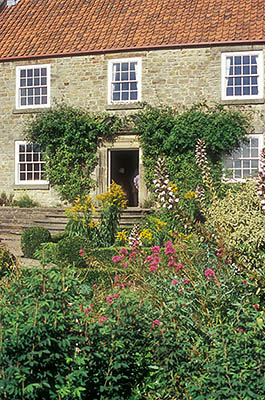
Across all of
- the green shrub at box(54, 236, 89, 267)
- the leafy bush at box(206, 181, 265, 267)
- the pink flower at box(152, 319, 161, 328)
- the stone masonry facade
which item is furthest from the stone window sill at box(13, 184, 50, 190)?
the pink flower at box(152, 319, 161, 328)

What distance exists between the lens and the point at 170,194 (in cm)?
759

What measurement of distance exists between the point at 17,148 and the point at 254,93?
8003mm

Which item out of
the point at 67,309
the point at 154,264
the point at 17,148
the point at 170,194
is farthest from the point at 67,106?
the point at 67,309

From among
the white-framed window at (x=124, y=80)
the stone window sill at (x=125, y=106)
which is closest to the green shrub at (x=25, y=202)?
the stone window sill at (x=125, y=106)

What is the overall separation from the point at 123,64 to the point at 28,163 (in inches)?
181

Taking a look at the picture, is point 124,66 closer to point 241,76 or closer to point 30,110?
point 30,110

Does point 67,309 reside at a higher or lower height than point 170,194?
lower

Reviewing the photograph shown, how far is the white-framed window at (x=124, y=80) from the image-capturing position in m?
17.4

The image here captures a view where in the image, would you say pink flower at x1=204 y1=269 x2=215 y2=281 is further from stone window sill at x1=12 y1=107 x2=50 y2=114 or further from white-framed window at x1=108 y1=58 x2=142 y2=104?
stone window sill at x1=12 y1=107 x2=50 y2=114

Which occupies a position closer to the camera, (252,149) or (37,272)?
(37,272)

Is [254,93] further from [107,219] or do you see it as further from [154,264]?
[154,264]

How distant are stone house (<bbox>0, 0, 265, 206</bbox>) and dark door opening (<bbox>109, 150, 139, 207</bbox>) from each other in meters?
2.93

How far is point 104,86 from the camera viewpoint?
17.6 meters

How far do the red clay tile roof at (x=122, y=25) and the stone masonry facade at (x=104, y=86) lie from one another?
1.01ft
